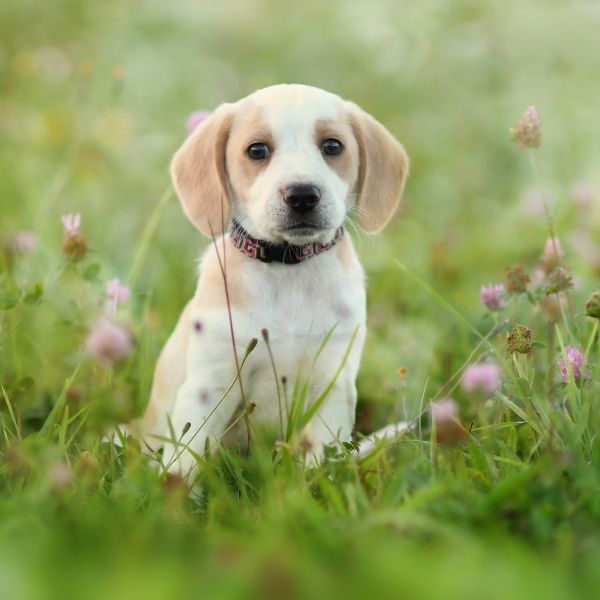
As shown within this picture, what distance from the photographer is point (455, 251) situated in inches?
202

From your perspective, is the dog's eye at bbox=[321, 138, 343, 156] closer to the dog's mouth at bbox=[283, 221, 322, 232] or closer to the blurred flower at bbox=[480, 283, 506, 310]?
the dog's mouth at bbox=[283, 221, 322, 232]

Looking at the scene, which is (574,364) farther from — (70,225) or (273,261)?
(70,225)

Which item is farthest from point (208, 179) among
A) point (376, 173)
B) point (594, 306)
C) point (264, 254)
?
point (594, 306)

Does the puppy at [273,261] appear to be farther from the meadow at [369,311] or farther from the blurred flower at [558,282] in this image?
the blurred flower at [558,282]

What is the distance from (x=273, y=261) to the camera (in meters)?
2.70

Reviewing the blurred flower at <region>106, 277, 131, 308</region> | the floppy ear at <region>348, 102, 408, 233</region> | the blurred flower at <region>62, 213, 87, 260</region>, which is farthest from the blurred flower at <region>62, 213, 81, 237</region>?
the floppy ear at <region>348, 102, 408, 233</region>

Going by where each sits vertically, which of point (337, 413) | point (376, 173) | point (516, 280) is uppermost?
point (376, 173)

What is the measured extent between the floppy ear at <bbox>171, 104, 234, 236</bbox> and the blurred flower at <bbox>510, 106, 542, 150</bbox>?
34.6 inches

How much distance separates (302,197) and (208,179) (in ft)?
1.35

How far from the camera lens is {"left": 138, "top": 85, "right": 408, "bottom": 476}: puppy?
2580 millimetres

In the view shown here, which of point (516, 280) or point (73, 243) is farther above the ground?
point (73, 243)

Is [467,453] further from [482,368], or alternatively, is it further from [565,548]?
[565,548]

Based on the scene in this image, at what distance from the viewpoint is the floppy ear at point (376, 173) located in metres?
2.85

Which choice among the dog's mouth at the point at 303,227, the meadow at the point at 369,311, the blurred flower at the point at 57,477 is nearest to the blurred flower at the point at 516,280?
the meadow at the point at 369,311
